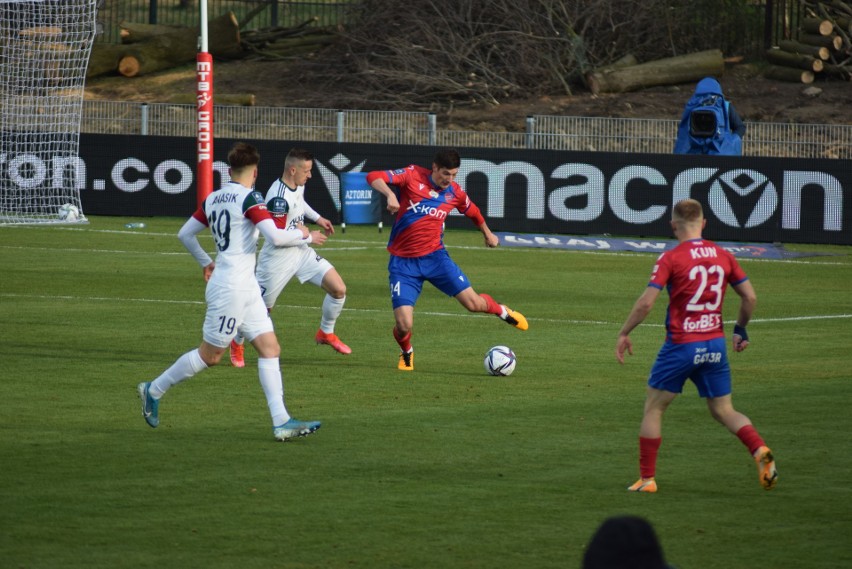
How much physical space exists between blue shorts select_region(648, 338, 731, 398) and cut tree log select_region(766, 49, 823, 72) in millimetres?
30165

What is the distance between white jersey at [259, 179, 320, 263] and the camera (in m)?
13.3

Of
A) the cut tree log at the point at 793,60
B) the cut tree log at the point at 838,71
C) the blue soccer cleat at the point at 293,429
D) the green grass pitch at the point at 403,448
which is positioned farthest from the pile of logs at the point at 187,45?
the blue soccer cleat at the point at 293,429

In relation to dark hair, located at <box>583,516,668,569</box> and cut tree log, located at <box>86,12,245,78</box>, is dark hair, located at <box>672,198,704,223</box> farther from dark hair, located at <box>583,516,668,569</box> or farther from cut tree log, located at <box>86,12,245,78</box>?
cut tree log, located at <box>86,12,245,78</box>

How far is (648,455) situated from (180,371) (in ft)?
11.3

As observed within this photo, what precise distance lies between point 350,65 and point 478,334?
2644cm

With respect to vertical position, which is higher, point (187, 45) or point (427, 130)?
point (187, 45)

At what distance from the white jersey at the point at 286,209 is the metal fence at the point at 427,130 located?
605 inches

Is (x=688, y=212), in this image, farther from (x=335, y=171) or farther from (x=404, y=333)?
(x=335, y=171)

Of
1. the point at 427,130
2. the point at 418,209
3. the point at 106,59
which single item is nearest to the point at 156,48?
the point at 106,59

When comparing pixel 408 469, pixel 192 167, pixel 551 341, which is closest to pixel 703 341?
pixel 408 469

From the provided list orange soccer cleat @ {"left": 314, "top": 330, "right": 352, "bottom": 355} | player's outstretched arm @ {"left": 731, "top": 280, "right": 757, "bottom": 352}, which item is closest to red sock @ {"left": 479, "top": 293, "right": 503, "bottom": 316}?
orange soccer cleat @ {"left": 314, "top": 330, "right": 352, "bottom": 355}

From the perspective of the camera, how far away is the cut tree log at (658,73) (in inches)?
1480

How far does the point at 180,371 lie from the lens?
9.57 metres

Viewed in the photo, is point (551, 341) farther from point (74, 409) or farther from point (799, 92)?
point (799, 92)
